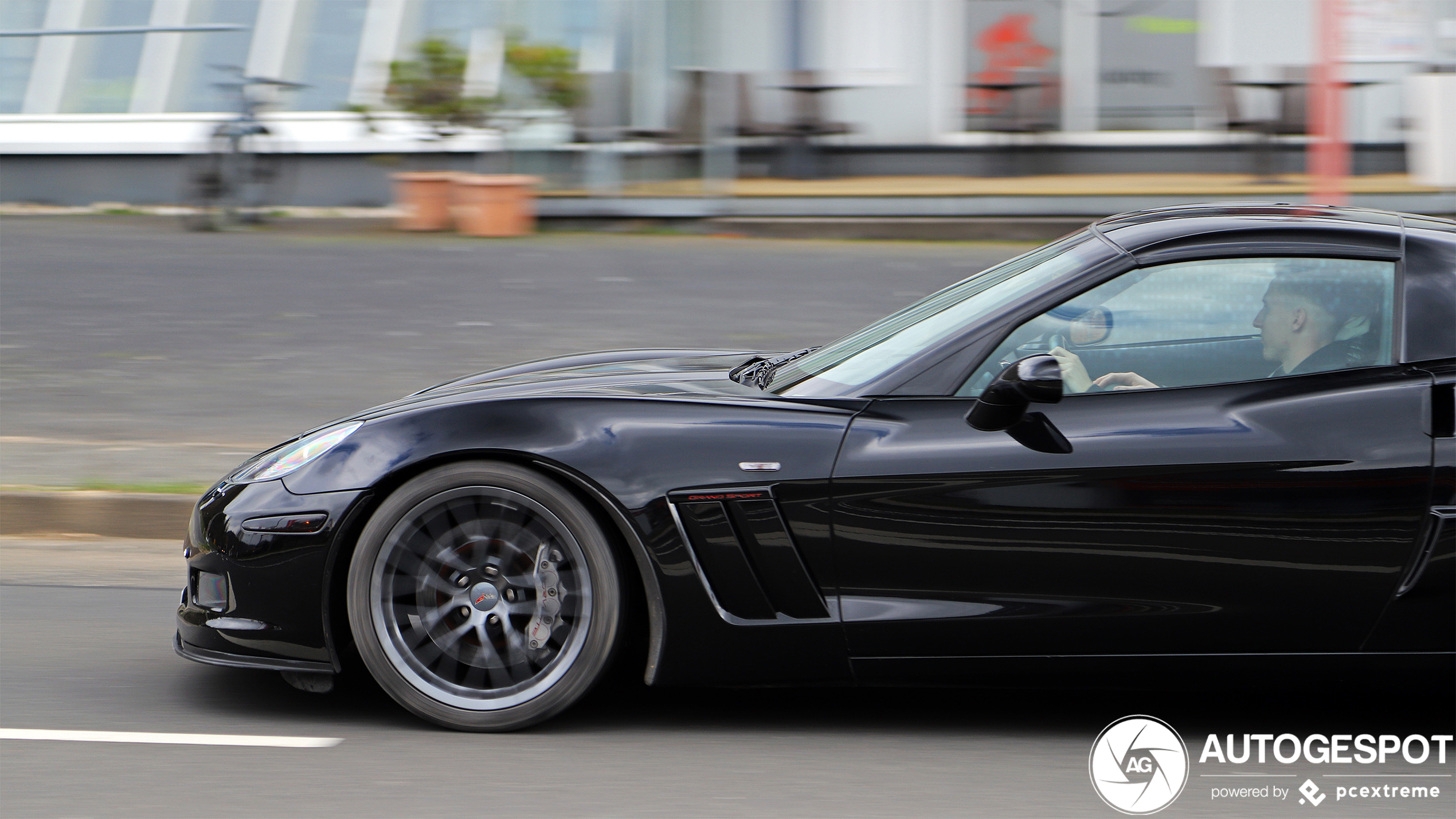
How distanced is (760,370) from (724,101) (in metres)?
11.9

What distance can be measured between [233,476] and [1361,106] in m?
14.3

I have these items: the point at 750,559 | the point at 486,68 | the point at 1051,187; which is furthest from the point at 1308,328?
the point at 486,68

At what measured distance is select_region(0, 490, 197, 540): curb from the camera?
5.93 metres

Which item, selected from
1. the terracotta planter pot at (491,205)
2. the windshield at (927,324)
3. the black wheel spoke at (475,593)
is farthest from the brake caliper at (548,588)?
the terracotta planter pot at (491,205)

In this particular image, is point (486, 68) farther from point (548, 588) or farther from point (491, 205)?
point (548, 588)

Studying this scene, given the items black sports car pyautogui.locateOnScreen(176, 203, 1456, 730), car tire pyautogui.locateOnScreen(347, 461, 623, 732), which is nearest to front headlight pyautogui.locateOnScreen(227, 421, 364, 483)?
black sports car pyautogui.locateOnScreen(176, 203, 1456, 730)

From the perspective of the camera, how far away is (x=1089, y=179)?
52.1ft

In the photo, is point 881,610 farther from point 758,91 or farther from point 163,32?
point 163,32

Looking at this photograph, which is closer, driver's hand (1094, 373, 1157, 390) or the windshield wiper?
driver's hand (1094, 373, 1157, 390)

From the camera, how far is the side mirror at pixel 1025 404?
351 centimetres

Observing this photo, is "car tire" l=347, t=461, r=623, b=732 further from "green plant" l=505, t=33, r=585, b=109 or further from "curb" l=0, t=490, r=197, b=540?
"green plant" l=505, t=33, r=585, b=109

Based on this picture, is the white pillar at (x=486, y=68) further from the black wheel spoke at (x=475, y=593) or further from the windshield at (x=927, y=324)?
the black wheel spoke at (x=475, y=593)

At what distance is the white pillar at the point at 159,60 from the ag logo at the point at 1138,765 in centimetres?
1634

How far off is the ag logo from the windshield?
106cm
